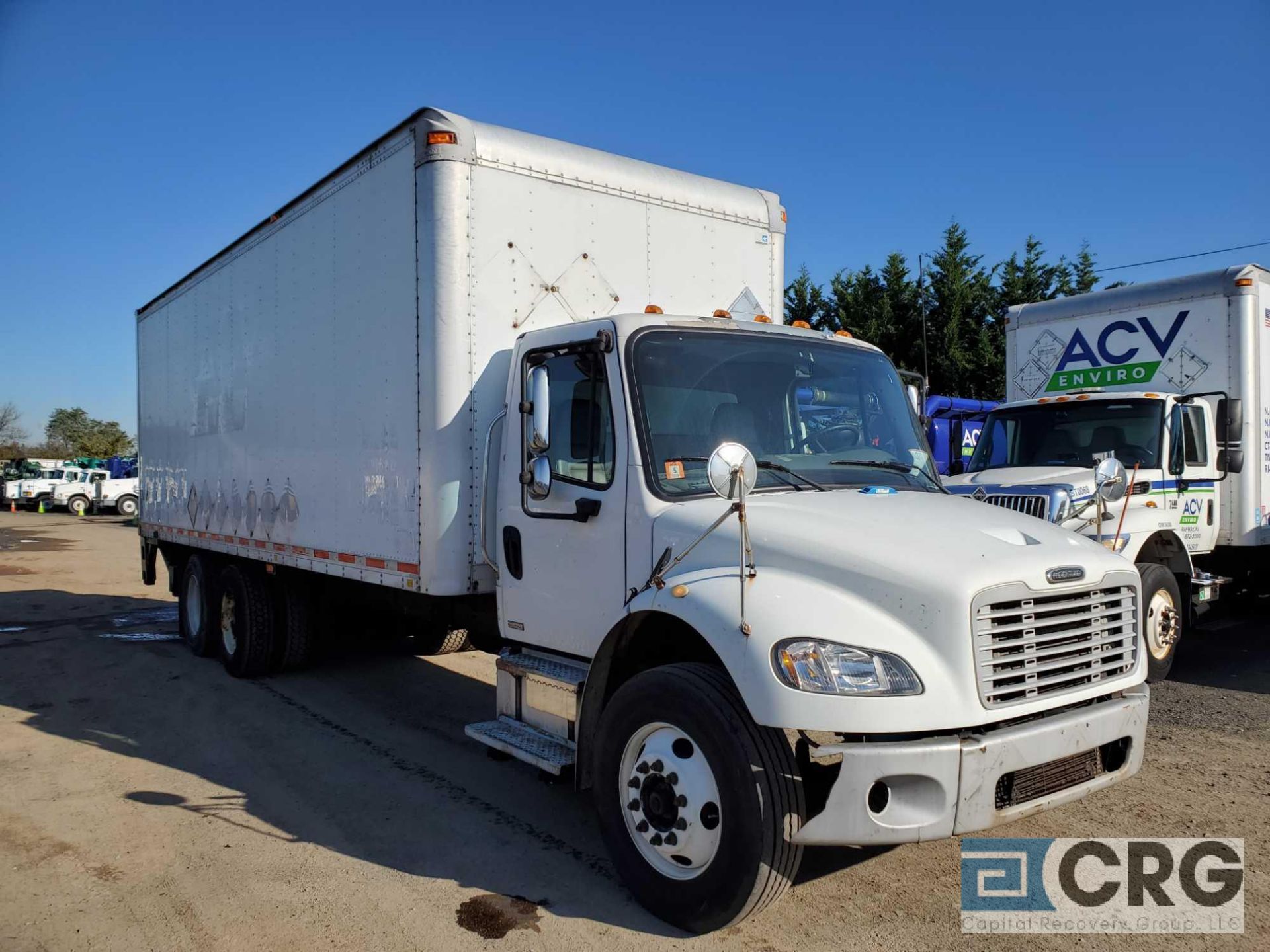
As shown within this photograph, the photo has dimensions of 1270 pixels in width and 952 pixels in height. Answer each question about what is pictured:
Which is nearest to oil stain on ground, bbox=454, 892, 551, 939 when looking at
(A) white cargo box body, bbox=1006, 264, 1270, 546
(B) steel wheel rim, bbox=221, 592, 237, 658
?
(B) steel wheel rim, bbox=221, 592, 237, 658

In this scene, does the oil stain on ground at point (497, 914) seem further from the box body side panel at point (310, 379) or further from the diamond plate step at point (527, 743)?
the box body side panel at point (310, 379)

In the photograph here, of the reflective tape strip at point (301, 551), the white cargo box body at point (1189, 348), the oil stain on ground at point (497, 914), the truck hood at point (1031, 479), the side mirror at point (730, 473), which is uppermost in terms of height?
the white cargo box body at point (1189, 348)

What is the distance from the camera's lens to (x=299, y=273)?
741 cm

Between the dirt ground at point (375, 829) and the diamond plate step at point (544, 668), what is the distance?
2.69 ft

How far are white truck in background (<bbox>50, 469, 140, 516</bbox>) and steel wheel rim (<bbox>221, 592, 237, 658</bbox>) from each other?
36962mm

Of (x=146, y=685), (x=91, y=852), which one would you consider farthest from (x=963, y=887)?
(x=146, y=685)

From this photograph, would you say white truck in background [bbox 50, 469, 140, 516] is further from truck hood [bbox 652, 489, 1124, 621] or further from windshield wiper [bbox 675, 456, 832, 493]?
truck hood [bbox 652, 489, 1124, 621]

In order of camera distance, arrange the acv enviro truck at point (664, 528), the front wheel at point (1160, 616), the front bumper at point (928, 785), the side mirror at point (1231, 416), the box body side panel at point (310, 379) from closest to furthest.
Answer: the front bumper at point (928, 785) < the acv enviro truck at point (664, 528) < the box body side panel at point (310, 379) < the front wheel at point (1160, 616) < the side mirror at point (1231, 416)

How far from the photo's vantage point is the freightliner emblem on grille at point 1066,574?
364 centimetres

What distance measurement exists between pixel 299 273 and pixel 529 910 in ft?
17.4

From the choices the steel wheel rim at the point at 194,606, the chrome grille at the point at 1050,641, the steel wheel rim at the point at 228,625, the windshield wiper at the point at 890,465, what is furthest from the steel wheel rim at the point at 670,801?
the steel wheel rim at the point at 194,606

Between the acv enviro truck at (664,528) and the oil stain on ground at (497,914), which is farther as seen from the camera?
the oil stain on ground at (497,914)

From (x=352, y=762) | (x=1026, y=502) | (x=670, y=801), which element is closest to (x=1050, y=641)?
(x=670, y=801)

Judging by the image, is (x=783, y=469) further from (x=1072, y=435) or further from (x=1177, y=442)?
(x=1177, y=442)
